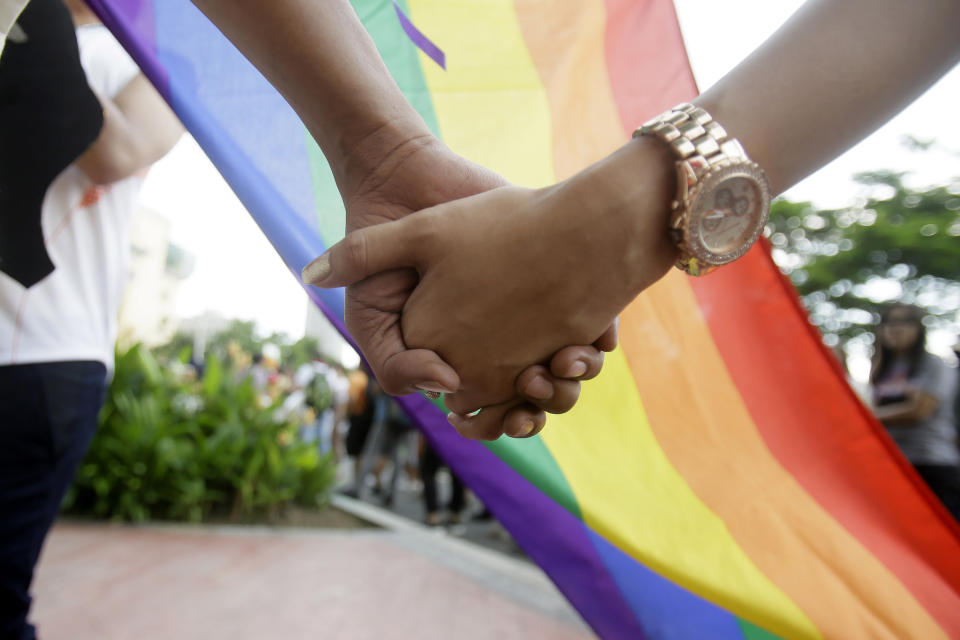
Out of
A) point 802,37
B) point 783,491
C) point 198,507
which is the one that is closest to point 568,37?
point 802,37

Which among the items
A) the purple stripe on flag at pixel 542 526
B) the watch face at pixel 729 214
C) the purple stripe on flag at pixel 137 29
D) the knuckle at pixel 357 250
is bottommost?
the purple stripe on flag at pixel 542 526

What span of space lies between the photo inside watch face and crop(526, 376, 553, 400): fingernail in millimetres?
287

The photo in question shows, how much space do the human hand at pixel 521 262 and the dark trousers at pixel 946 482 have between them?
9.51ft

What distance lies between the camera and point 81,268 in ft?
4.55

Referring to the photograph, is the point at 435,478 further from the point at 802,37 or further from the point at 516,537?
the point at 802,37

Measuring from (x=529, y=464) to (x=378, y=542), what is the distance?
4.05m

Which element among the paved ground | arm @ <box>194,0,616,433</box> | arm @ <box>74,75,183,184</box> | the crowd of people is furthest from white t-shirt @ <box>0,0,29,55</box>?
the paved ground

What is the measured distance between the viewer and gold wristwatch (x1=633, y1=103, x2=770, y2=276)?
77cm

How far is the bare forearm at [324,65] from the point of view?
0.80m

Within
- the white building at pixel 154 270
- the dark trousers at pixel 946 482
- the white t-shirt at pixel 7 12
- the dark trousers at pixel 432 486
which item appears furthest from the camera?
the white building at pixel 154 270

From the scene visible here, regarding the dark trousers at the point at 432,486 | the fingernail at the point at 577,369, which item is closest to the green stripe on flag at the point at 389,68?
the fingernail at the point at 577,369

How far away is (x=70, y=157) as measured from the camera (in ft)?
4.09

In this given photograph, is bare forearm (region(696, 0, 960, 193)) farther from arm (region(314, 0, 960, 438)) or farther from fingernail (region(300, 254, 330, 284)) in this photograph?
fingernail (region(300, 254, 330, 284))

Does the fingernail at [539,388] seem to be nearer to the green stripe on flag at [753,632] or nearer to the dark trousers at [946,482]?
the green stripe on flag at [753,632]
